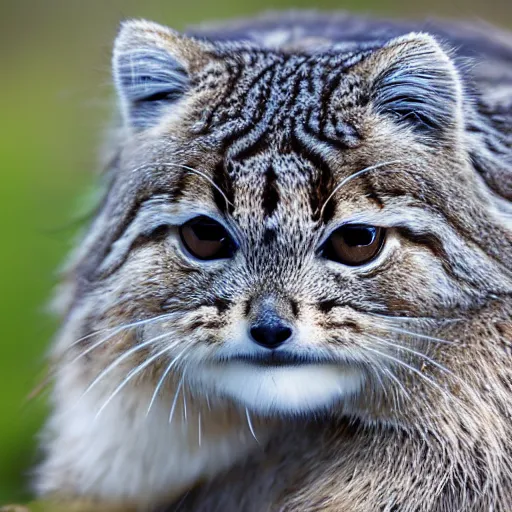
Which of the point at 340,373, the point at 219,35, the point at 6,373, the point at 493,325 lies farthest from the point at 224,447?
the point at 6,373

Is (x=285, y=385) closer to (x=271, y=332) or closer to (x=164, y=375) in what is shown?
(x=271, y=332)

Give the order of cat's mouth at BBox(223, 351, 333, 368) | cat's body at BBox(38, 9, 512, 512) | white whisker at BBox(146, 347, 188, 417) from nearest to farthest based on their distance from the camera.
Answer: cat's mouth at BBox(223, 351, 333, 368)
cat's body at BBox(38, 9, 512, 512)
white whisker at BBox(146, 347, 188, 417)

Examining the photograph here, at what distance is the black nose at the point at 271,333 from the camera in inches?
200

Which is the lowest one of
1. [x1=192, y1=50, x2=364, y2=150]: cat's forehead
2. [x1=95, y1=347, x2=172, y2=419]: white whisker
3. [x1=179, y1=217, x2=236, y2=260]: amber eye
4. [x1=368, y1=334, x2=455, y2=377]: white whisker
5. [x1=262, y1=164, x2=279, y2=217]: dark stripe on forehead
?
[x1=95, y1=347, x2=172, y2=419]: white whisker

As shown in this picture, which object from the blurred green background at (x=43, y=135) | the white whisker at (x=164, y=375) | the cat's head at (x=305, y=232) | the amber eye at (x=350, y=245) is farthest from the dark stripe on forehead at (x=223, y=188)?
the blurred green background at (x=43, y=135)

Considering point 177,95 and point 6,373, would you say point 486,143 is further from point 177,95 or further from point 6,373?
point 6,373

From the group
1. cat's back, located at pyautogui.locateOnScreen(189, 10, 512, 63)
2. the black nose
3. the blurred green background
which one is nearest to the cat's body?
the black nose

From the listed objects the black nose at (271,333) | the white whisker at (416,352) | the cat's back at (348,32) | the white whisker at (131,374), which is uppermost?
the cat's back at (348,32)

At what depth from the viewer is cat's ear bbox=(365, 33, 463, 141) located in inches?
221

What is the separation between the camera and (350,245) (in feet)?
17.6

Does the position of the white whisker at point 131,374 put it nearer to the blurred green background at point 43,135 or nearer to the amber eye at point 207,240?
the amber eye at point 207,240

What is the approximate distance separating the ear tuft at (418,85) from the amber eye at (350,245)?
668mm

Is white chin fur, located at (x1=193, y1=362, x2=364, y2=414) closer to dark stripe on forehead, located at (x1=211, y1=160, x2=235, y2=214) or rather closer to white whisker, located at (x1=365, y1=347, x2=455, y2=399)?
white whisker, located at (x1=365, y1=347, x2=455, y2=399)

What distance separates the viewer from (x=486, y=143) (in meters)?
5.98
